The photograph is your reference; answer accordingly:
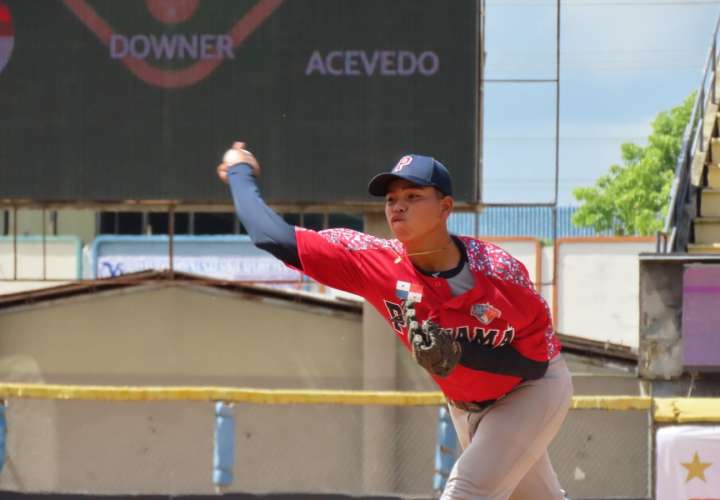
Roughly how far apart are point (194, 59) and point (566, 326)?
18.6m

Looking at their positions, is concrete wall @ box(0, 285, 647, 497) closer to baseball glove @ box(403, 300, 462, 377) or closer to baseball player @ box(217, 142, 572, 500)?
baseball player @ box(217, 142, 572, 500)

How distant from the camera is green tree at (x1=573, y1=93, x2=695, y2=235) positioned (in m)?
40.6

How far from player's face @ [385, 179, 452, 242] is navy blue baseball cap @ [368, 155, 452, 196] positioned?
0.11ft

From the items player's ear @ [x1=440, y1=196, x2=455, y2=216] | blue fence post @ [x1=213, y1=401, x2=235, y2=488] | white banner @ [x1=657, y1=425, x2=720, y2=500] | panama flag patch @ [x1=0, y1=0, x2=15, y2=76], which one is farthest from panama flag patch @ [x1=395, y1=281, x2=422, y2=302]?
panama flag patch @ [x1=0, y1=0, x2=15, y2=76]

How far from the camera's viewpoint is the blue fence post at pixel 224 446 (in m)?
10.8

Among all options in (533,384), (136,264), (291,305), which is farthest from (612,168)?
(533,384)

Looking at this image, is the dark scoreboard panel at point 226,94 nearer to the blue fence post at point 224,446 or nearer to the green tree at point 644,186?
the blue fence post at point 224,446

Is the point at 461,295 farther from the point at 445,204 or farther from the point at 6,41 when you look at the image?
the point at 6,41

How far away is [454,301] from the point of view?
192 inches

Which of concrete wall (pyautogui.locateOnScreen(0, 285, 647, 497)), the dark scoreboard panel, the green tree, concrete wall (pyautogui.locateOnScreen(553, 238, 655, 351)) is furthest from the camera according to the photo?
the green tree

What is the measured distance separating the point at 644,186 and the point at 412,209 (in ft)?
122

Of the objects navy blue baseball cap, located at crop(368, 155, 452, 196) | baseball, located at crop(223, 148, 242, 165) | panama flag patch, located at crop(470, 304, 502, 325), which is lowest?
panama flag patch, located at crop(470, 304, 502, 325)

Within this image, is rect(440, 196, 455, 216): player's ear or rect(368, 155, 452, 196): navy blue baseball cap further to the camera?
rect(440, 196, 455, 216): player's ear

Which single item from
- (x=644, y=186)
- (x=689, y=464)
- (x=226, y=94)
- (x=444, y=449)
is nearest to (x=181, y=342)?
(x=226, y=94)
